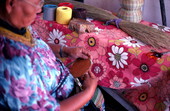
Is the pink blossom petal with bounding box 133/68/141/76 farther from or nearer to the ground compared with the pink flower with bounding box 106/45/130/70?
nearer to the ground

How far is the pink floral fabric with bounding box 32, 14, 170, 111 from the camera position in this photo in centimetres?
103

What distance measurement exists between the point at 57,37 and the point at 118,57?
1.75ft

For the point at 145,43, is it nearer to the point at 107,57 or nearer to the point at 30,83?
the point at 107,57

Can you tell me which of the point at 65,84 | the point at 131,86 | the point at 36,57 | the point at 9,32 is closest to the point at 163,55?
the point at 131,86

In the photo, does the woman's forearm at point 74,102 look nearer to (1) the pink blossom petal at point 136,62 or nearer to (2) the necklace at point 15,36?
(2) the necklace at point 15,36

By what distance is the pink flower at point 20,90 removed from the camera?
0.59 m

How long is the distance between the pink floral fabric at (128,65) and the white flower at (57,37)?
0.4 inches

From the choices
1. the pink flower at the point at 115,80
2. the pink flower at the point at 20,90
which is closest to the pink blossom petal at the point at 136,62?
the pink flower at the point at 115,80

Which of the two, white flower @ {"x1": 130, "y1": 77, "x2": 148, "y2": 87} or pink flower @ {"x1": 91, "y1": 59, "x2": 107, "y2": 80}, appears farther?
pink flower @ {"x1": 91, "y1": 59, "x2": 107, "y2": 80}

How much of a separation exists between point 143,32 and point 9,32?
2.79 ft

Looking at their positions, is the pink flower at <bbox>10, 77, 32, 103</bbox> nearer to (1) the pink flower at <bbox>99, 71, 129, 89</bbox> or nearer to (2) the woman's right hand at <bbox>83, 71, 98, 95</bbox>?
(2) the woman's right hand at <bbox>83, 71, 98, 95</bbox>

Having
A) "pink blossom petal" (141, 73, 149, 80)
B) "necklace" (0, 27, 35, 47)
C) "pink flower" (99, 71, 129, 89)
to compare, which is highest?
"necklace" (0, 27, 35, 47)

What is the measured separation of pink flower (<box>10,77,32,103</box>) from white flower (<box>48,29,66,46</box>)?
2.76 feet

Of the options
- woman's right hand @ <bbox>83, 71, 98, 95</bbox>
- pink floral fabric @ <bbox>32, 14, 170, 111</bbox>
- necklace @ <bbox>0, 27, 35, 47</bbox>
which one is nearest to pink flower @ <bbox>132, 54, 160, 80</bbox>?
pink floral fabric @ <bbox>32, 14, 170, 111</bbox>
